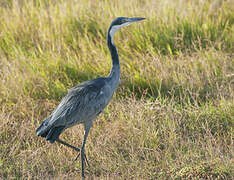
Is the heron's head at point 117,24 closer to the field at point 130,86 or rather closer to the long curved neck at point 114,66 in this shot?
the long curved neck at point 114,66

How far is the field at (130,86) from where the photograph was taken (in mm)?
4781

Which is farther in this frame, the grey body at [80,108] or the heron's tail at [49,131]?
the grey body at [80,108]

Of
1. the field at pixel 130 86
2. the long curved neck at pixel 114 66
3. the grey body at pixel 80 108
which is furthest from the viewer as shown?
the long curved neck at pixel 114 66

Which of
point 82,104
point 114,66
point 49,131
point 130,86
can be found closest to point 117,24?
point 114,66

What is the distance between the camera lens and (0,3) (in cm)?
877

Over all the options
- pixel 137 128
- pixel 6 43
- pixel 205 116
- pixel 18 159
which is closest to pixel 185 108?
pixel 205 116

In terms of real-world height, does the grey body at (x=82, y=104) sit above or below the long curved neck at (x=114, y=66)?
below

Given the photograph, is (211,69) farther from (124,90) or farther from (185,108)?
(124,90)

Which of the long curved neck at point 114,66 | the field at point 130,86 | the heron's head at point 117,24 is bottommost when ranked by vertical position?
the field at point 130,86

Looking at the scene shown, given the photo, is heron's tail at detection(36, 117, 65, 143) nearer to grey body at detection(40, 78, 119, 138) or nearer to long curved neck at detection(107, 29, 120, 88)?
grey body at detection(40, 78, 119, 138)

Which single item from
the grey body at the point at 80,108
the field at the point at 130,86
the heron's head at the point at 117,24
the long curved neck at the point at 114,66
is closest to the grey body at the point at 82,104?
the grey body at the point at 80,108

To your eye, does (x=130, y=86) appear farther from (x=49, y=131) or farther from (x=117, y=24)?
(x=49, y=131)

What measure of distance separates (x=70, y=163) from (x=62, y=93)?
1.35 m

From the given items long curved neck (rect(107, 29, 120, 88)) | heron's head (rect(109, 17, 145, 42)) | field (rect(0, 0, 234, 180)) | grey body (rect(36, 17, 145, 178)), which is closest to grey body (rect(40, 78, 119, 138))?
grey body (rect(36, 17, 145, 178))
